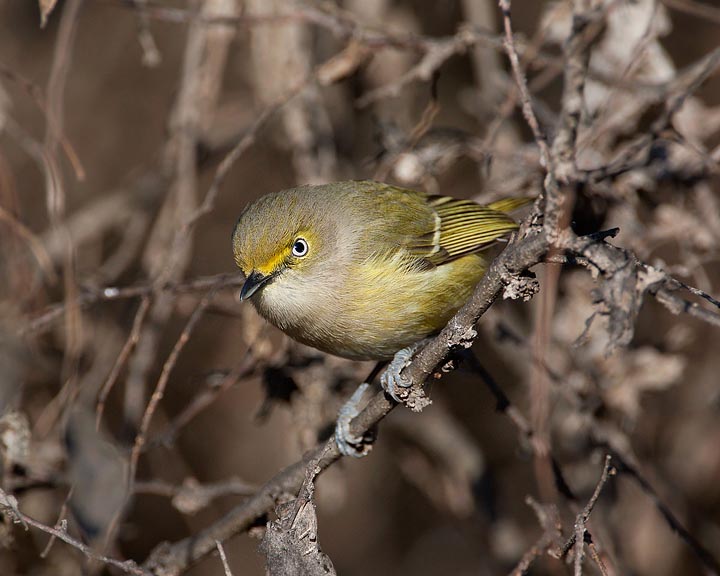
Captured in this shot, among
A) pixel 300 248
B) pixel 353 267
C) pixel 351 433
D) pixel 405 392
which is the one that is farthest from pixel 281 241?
pixel 405 392

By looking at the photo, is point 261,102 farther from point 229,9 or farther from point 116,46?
point 116,46

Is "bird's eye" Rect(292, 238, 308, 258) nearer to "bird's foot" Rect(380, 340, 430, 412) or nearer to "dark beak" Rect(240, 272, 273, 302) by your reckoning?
"dark beak" Rect(240, 272, 273, 302)

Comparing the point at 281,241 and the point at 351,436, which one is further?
the point at 281,241

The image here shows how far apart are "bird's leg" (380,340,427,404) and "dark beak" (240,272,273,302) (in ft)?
1.86

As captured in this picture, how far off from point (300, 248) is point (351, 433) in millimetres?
773

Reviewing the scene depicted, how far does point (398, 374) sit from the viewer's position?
2732 millimetres

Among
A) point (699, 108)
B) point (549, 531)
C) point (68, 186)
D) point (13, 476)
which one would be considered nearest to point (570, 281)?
point (699, 108)

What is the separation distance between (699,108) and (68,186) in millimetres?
4575

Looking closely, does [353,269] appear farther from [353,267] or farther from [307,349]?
[307,349]

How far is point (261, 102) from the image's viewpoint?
4707 mm

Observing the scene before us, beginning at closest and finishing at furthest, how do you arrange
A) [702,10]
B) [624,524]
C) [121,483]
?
[121,483], [702,10], [624,524]

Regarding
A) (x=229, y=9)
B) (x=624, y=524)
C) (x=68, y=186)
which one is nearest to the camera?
(x=229, y=9)

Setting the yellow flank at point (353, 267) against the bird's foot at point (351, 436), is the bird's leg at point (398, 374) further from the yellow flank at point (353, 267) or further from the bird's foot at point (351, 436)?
the bird's foot at point (351, 436)

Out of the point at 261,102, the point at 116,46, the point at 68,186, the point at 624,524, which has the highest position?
the point at 116,46
